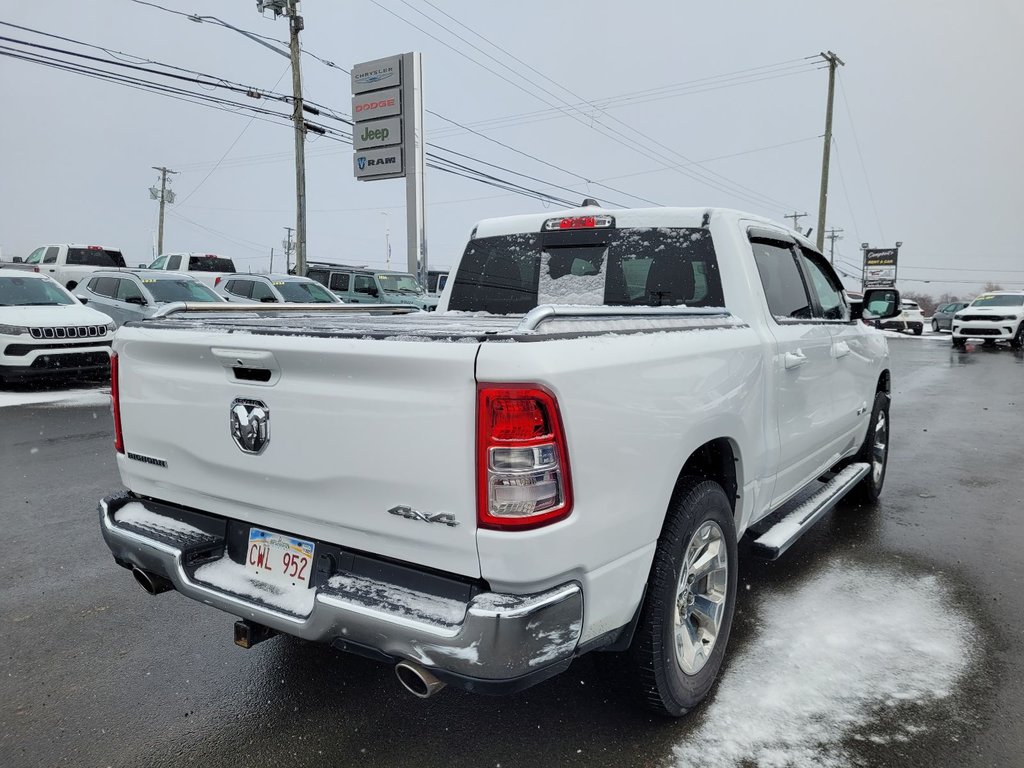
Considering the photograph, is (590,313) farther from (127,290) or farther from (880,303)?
(127,290)

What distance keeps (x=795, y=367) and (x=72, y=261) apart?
23.9 meters

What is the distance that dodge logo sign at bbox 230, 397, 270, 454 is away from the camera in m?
2.33

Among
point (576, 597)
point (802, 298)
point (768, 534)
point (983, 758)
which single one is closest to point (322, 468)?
point (576, 597)

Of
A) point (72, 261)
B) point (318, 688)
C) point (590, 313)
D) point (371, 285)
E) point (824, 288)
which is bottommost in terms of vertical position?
point (318, 688)

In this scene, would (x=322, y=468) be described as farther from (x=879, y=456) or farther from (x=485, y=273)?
(x=879, y=456)

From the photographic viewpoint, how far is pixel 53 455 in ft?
22.4

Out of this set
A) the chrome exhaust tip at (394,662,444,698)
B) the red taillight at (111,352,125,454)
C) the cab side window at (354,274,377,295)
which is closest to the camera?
the chrome exhaust tip at (394,662,444,698)

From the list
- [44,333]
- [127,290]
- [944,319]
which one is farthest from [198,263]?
[944,319]

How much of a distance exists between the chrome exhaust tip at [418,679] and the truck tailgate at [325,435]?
286 millimetres

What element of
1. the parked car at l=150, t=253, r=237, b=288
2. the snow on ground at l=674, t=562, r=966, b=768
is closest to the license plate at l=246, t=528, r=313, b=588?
the snow on ground at l=674, t=562, r=966, b=768

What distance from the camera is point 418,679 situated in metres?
2.06

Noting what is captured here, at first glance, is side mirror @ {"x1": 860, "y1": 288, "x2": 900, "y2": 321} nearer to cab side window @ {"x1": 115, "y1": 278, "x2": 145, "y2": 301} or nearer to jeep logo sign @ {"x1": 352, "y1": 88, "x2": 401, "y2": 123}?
cab side window @ {"x1": 115, "y1": 278, "x2": 145, "y2": 301}

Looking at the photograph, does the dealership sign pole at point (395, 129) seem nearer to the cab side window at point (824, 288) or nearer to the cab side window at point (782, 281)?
the cab side window at point (824, 288)

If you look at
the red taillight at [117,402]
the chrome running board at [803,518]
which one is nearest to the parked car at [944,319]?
the chrome running board at [803,518]
